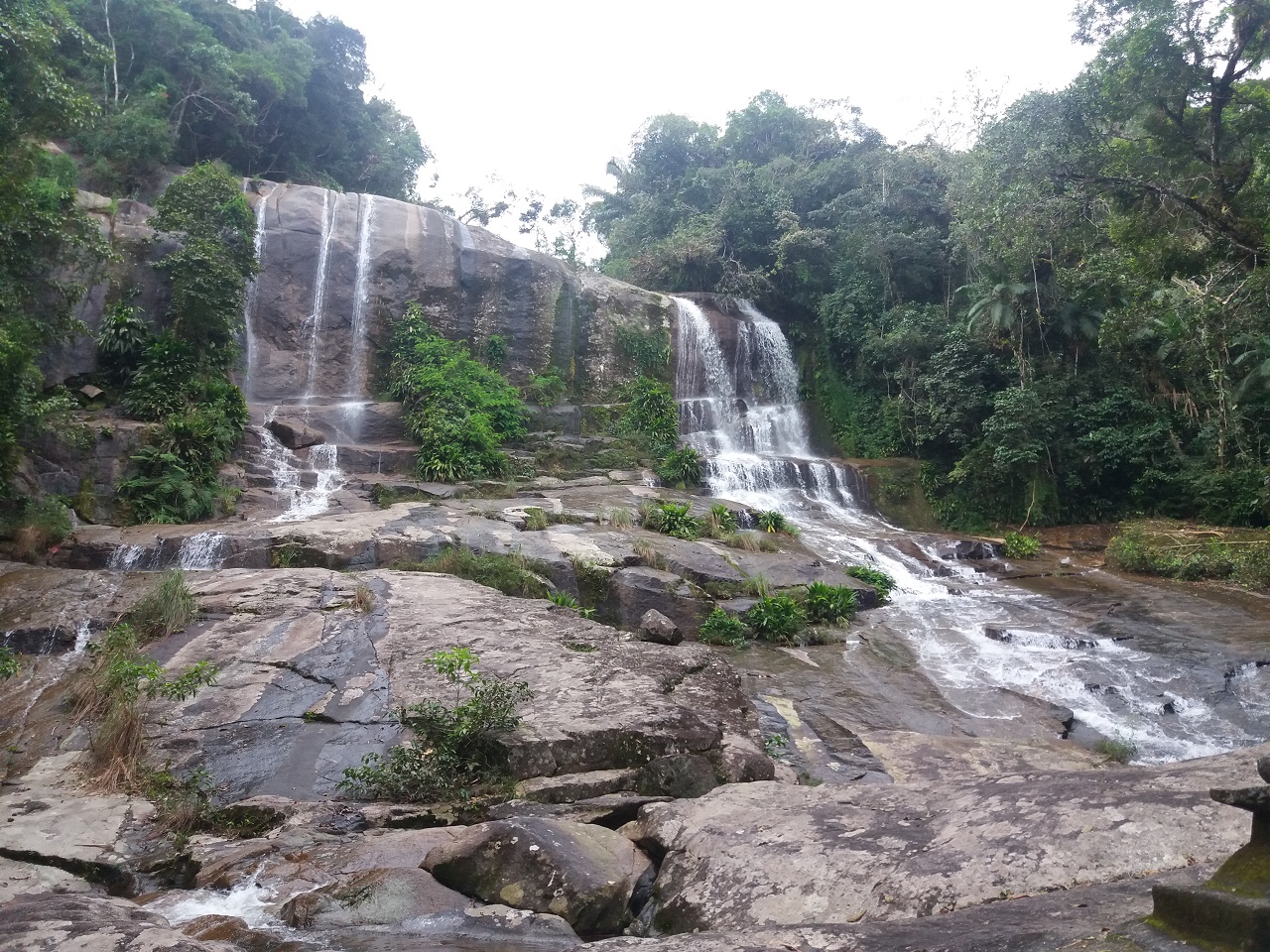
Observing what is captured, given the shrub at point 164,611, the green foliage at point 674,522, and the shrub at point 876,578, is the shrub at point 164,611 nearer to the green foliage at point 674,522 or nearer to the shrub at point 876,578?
the green foliage at point 674,522

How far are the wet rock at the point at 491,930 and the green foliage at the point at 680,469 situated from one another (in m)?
14.5

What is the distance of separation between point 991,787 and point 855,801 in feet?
2.27

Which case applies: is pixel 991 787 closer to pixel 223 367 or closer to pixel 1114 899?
pixel 1114 899

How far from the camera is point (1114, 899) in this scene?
2.27 metres

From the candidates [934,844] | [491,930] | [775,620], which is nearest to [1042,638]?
[775,620]

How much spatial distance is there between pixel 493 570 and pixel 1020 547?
11254 millimetres

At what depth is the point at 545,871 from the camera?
359cm

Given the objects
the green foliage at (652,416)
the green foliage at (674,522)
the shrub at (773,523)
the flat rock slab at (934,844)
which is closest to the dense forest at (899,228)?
the green foliage at (652,416)

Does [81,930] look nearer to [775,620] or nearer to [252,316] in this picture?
[775,620]

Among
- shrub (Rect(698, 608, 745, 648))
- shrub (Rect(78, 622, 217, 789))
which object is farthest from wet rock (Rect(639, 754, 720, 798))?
shrub (Rect(698, 608, 745, 648))

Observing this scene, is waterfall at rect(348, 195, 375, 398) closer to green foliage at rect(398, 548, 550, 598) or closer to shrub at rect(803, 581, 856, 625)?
green foliage at rect(398, 548, 550, 598)

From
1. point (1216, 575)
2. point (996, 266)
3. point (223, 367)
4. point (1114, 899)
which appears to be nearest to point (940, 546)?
point (1216, 575)

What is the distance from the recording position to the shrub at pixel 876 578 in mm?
12664

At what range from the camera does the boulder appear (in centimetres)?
352
